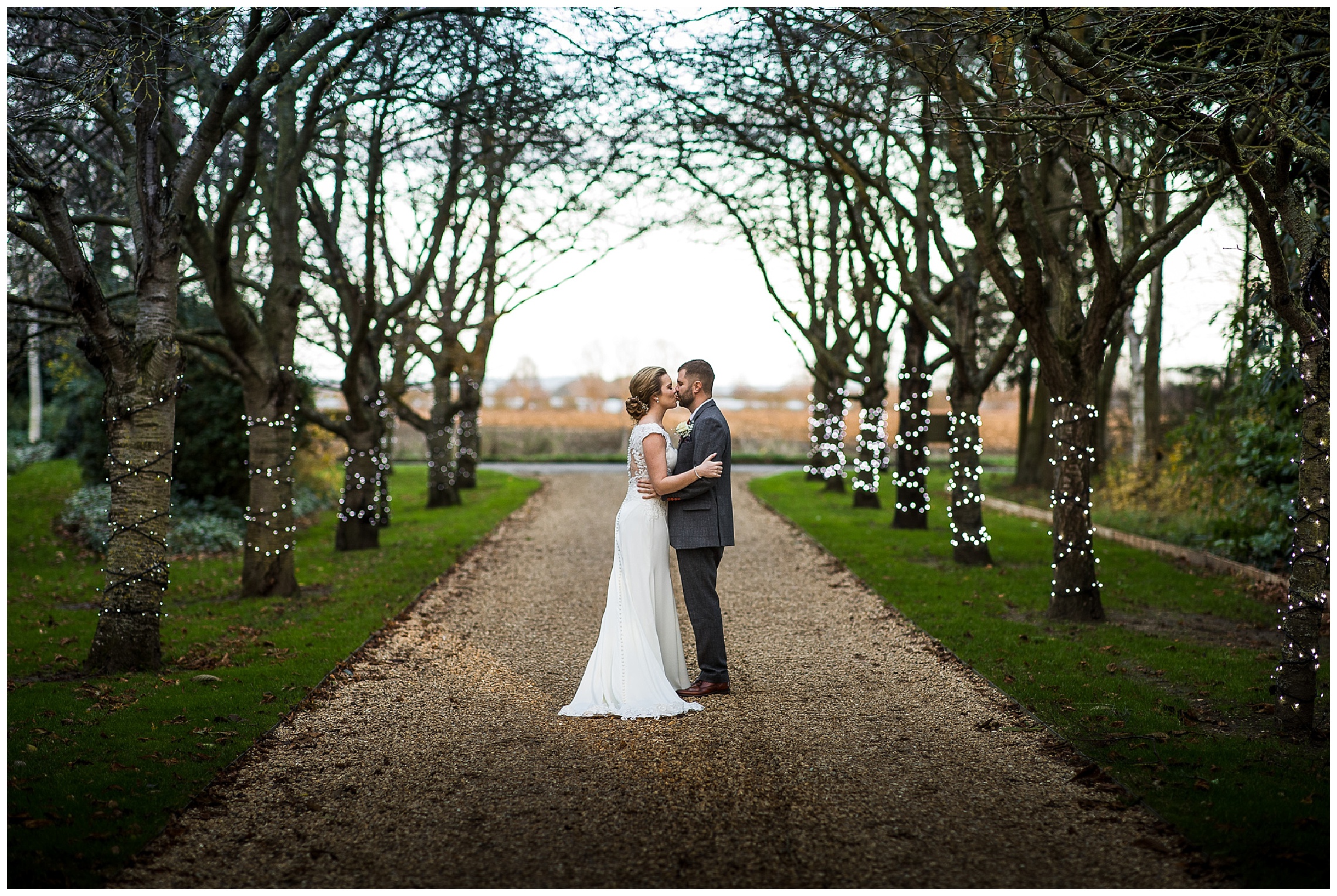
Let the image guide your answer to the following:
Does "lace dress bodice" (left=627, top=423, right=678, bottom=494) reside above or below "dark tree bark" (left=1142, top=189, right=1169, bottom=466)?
below

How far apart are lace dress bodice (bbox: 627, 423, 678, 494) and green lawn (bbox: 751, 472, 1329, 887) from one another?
271 centimetres

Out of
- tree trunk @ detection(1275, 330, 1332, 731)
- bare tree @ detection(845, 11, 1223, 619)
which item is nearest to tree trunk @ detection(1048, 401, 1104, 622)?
bare tree @ detection(845, 11, 1223, 619)

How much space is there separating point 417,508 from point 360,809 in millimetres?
16497

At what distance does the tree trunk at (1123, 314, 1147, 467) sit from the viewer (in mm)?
21062

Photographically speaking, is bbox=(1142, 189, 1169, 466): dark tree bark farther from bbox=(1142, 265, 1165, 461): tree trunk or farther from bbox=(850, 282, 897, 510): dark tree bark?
bbox=(850, 282, 897, 510): dark tree bark

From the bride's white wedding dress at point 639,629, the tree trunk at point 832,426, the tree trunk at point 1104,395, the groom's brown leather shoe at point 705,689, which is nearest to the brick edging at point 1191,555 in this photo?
the tree trunk at point 1104,395

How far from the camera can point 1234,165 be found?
5.68 metres

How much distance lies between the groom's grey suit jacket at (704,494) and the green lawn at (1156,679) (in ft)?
7.25

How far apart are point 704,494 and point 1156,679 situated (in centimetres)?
347

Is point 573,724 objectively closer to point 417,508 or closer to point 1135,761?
point 1135,761

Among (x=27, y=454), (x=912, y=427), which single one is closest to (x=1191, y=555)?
(x=912, y=427)

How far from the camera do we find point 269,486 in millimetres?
10539

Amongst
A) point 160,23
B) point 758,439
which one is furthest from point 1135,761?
point 758,439

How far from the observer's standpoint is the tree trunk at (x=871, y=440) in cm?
1941
